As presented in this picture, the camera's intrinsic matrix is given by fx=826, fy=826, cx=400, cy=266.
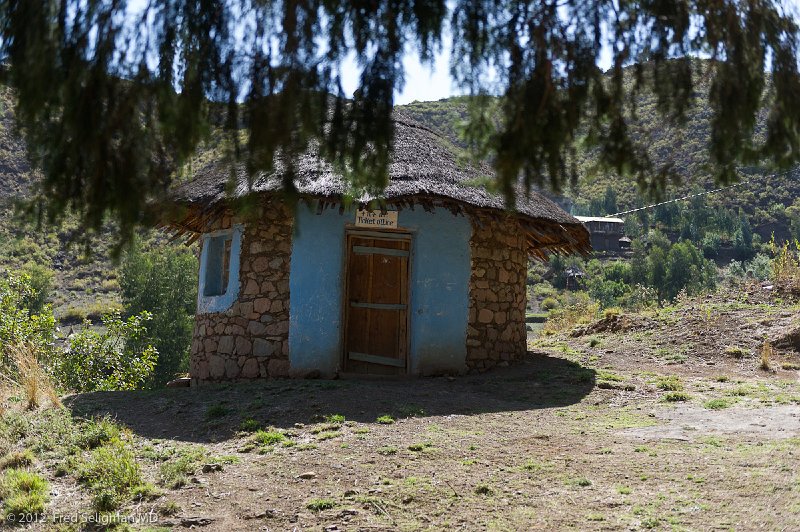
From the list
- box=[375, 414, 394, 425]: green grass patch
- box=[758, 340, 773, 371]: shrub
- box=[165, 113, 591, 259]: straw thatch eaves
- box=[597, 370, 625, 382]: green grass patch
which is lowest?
box=[375, 414, 394, 425]: green grass patch

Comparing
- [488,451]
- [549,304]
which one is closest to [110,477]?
[488,451]

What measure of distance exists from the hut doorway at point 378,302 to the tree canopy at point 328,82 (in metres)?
6.49

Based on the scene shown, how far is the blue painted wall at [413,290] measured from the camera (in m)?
9.49

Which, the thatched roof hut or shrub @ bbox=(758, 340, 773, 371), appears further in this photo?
shrub @ bbox=(758, 340, 773, 371)

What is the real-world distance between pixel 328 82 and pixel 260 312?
6.35 m

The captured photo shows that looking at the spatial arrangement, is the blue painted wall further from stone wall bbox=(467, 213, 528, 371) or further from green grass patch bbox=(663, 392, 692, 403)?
green grass patch bbox=(663, 392, 692, 403)

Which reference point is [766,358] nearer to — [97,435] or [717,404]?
[717,404]

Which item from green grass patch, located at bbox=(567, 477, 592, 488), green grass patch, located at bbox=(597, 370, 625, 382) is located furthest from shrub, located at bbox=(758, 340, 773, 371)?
green grass patch, located at bbox=(567, 477, 592, 488)

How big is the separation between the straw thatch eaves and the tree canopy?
477 cm

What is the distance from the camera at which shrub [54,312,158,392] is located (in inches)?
531

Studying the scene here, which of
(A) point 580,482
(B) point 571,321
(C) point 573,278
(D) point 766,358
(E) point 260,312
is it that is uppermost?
(C) point 573,278

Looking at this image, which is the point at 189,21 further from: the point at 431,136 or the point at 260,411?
the point at 431,136

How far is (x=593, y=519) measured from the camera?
15.3 feet

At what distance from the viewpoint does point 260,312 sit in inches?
376
